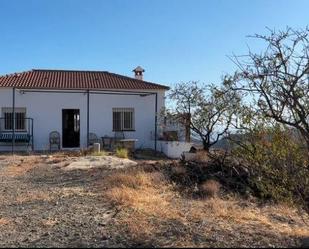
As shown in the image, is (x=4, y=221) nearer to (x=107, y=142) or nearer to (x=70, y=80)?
(x=107, y=142)

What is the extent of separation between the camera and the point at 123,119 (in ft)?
102

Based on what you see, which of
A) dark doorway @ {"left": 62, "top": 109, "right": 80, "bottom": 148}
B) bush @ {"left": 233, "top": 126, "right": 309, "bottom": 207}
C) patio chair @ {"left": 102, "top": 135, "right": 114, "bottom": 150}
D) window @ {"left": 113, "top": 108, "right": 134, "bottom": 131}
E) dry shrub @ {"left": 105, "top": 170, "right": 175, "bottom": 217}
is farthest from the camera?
window @ {"left": 113, "top": 108, "right": 134, "bottom": 131}

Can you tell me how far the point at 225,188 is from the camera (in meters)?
12.7

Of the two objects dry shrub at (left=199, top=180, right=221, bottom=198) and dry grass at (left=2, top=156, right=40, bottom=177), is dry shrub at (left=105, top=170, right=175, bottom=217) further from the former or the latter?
dry grass at (left=2, top=156, right=40, bottom=177)

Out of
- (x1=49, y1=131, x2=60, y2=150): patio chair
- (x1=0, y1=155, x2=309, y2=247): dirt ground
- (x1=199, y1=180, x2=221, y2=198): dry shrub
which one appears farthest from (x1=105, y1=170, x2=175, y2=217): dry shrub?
(x1=49, y1=131, x2=60, y2=150): patio chair

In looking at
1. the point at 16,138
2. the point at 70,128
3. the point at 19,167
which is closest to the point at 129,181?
the point at 19,167

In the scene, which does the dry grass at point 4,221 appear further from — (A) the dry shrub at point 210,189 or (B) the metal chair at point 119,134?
(B) the metal chair at point 119,134

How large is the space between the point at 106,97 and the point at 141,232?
78.0ft

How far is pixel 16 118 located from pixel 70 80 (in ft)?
13.1

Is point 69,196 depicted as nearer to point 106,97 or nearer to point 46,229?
point 46,229

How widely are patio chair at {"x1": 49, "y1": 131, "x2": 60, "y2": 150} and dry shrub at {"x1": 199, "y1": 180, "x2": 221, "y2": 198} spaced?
1766cm

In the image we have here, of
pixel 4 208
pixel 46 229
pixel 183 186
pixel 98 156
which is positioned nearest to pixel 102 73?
pixel 98 156

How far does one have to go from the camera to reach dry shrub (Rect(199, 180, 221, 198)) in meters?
11.7

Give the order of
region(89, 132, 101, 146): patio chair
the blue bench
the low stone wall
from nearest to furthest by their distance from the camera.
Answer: the low stone wall → the blue bench → region(89, 132, 101, 146): patio chair
